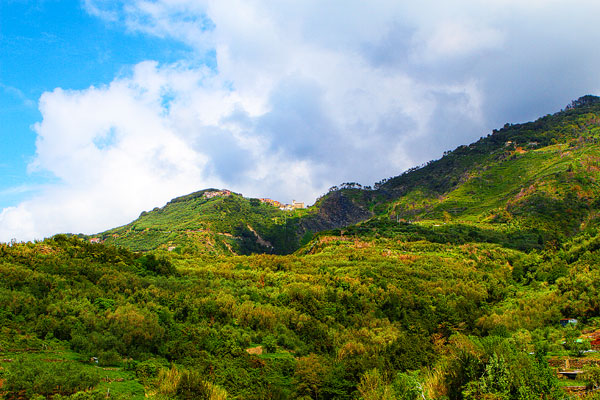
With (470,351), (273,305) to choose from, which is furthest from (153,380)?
(273,305)

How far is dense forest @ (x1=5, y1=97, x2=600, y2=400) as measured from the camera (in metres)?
24.1

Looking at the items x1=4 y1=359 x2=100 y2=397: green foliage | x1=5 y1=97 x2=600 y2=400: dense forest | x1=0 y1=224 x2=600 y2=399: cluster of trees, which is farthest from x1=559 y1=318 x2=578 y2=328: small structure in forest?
x1=4 y1=359 x2=100 y2=397: green foliage

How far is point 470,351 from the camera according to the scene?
75.9 feet

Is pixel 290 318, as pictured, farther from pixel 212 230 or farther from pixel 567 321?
pixel 212 230

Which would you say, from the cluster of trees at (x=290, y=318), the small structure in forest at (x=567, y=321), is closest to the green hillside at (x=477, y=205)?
the cluster of trees at (x=290, y=318)

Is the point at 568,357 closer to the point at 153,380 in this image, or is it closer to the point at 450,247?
the point at 153,380

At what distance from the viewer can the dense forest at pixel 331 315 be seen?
2412cm

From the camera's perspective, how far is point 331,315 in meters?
56.9

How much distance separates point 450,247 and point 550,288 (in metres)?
35.6

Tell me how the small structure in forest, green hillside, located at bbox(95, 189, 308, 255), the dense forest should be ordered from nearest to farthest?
1. the dense forest
2. the small structure in forest
3. green hillside, located at bbox(95, 189, 308, 255)

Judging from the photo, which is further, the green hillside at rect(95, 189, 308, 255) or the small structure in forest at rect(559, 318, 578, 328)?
the green hillside at rect(95, 189, 308, 255)

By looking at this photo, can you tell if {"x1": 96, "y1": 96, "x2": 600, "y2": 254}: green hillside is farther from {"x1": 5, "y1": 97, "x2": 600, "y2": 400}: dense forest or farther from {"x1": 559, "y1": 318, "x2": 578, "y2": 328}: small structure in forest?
{"x1": 559, "y1": 318, "x2": 578, "y2": 328}: small structure in forest

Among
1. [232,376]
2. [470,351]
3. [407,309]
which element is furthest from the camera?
[407,309]

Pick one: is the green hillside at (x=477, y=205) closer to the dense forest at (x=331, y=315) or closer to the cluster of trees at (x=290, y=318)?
the dense forest at (x=331, y=315)
